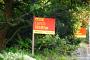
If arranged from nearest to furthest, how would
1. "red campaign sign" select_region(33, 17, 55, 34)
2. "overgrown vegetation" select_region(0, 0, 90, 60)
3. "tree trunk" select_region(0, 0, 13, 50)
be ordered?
"red campaign sign" select_region(33, 17, 55, 34)
"overgrown vegetation" select_region(0, 0, 90, 60)
"tree trunk" select_region(0, 0, 13, 50)

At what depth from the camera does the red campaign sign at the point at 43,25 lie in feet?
46.5

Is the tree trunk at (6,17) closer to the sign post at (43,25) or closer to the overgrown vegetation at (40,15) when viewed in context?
the overgrown vegetation at (40,15)

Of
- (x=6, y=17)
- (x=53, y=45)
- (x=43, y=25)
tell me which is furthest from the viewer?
(x=53, y=45)

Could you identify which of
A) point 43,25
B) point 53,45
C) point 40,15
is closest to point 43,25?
point 43,25

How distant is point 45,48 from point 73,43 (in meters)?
2.39

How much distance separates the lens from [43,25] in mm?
14266

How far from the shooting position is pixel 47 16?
15.4 m

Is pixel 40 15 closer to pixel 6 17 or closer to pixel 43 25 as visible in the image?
pixel 43 25

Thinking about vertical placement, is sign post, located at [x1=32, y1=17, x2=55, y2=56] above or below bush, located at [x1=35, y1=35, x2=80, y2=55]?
above

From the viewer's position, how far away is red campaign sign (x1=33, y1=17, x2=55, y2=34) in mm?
14172

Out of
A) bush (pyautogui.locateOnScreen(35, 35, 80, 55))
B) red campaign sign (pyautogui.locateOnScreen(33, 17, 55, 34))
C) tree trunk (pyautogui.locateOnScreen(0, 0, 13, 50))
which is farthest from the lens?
bush (pyautogui.locateOnScreen(35, 35, 80, 55))

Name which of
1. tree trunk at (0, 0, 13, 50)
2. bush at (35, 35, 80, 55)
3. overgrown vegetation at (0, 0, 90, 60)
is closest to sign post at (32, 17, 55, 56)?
overgrown vegetation at (0, 0, 90, 60)

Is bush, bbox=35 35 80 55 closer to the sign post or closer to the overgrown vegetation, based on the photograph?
the overgrown vegetation

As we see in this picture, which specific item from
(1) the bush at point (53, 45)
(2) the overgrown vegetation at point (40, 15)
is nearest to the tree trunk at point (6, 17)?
(2) the overgrown vegetation at point (40, 15)
